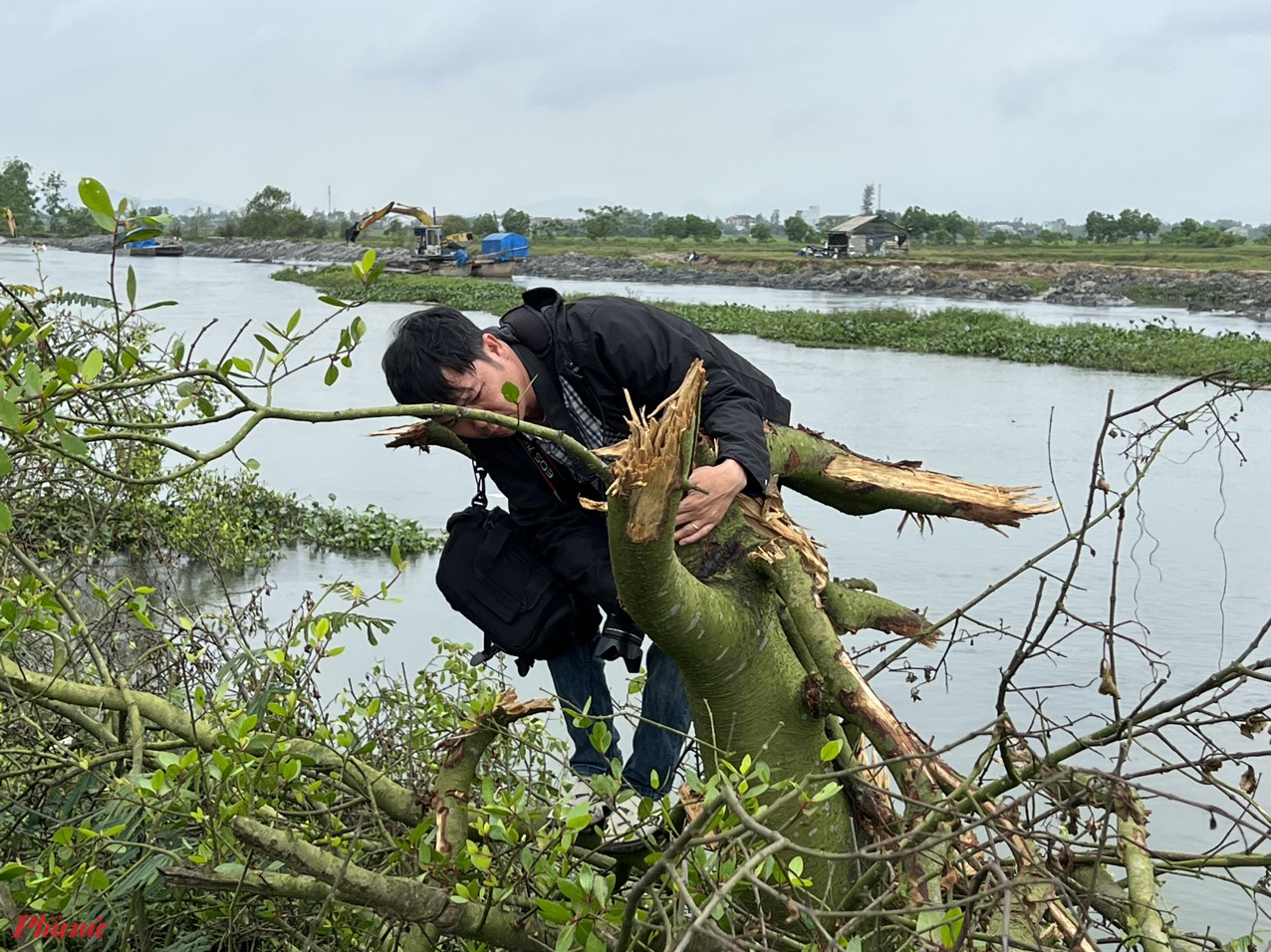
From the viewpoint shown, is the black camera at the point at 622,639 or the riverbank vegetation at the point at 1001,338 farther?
→ the riverbank vegetation at the point at 1001,338

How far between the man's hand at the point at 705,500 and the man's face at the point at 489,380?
38 centimetres

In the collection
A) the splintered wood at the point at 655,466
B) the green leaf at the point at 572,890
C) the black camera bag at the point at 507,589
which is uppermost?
the splintered wood at the point at 655,466

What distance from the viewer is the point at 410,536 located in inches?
309

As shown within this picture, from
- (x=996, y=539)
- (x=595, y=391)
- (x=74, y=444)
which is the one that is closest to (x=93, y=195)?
(x=74, y=444)

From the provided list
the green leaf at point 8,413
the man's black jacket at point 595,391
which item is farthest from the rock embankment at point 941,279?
the green leaf at point 8,413

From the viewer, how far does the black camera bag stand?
2.91m

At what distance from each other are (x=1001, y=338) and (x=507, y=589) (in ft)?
61.0

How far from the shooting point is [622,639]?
287 cm

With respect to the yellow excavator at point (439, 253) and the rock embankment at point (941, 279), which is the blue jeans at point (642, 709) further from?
the yellow excavator at point (439, 253)

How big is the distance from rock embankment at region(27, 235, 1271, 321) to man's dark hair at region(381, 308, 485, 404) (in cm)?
2607

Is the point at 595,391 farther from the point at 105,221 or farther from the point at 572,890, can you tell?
the point at 572,890

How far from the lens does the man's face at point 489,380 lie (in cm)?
257

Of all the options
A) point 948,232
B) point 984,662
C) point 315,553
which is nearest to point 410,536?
point 315,553

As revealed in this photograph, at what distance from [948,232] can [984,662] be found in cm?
7087
